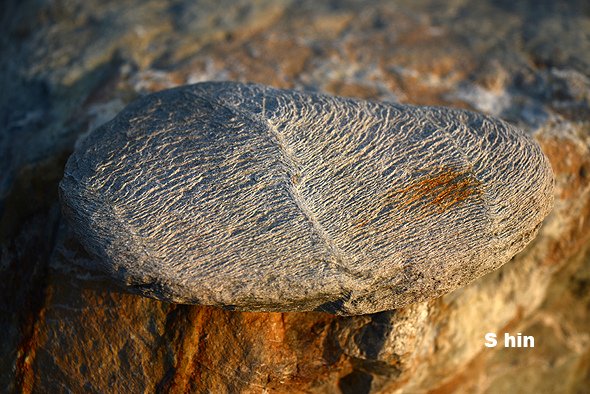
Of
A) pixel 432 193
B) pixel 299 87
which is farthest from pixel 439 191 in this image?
pixel 299 87

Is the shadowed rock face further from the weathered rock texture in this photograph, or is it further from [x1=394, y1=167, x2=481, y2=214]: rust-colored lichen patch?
the weathered rock texture

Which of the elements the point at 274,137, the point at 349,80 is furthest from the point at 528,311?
the point at 274,137

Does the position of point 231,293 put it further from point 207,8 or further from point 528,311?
point 207,8

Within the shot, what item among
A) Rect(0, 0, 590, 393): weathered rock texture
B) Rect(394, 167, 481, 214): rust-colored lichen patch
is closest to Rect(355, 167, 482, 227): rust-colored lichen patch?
Rect(394, 167, 481, 214): rust-colored lichen patch

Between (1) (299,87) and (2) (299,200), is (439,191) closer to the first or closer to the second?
(2) (299,200)

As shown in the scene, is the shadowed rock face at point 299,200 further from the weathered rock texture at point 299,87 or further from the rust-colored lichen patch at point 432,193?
the weathered rock texture at point 299,87

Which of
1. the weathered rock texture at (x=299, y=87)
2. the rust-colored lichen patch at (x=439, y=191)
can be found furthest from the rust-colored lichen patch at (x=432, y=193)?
the weathered rock texture at (x=299, y=87)
